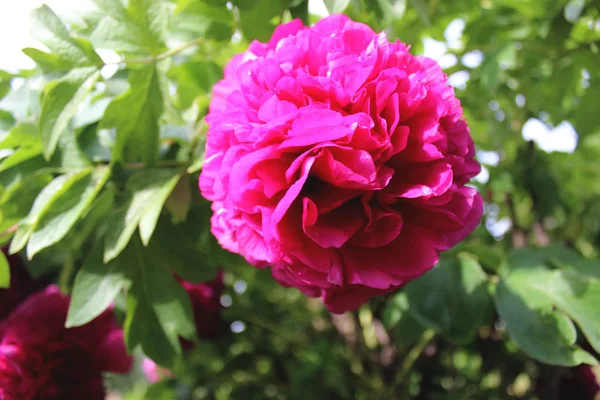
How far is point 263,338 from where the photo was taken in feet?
3.71

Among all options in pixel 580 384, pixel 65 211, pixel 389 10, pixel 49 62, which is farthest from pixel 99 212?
pixel 580 384

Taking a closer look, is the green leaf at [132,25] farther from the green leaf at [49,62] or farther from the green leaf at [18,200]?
the green leaf at [18,200]

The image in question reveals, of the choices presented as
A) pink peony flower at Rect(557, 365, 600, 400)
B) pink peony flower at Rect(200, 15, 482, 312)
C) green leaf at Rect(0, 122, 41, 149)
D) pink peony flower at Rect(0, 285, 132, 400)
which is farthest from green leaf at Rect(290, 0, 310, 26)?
pink peony flower at Rect(557, 365, 600, 400)

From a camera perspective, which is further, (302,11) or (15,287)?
(15,287)

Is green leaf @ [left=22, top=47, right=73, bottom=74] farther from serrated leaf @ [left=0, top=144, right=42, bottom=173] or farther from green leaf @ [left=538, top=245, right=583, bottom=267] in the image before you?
green leaf @ [left=538, top=245, right=583, bottom=267]

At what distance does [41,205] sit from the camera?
569mm

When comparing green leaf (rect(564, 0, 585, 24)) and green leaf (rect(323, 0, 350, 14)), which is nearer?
green leaf (rect(323, 0, 350, 14))

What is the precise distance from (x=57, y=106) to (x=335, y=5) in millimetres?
310

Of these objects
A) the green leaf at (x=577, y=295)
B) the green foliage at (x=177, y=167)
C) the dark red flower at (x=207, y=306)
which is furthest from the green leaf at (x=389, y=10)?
the dark red flower at (x=207, y=306)

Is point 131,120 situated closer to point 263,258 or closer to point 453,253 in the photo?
point 263,258

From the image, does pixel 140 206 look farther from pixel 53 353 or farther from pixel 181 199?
pixel 53 353

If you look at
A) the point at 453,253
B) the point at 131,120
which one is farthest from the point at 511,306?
the point at 131,120

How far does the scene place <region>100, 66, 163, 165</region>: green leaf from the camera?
57cm

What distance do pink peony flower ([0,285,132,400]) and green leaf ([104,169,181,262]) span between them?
0.18 meters
